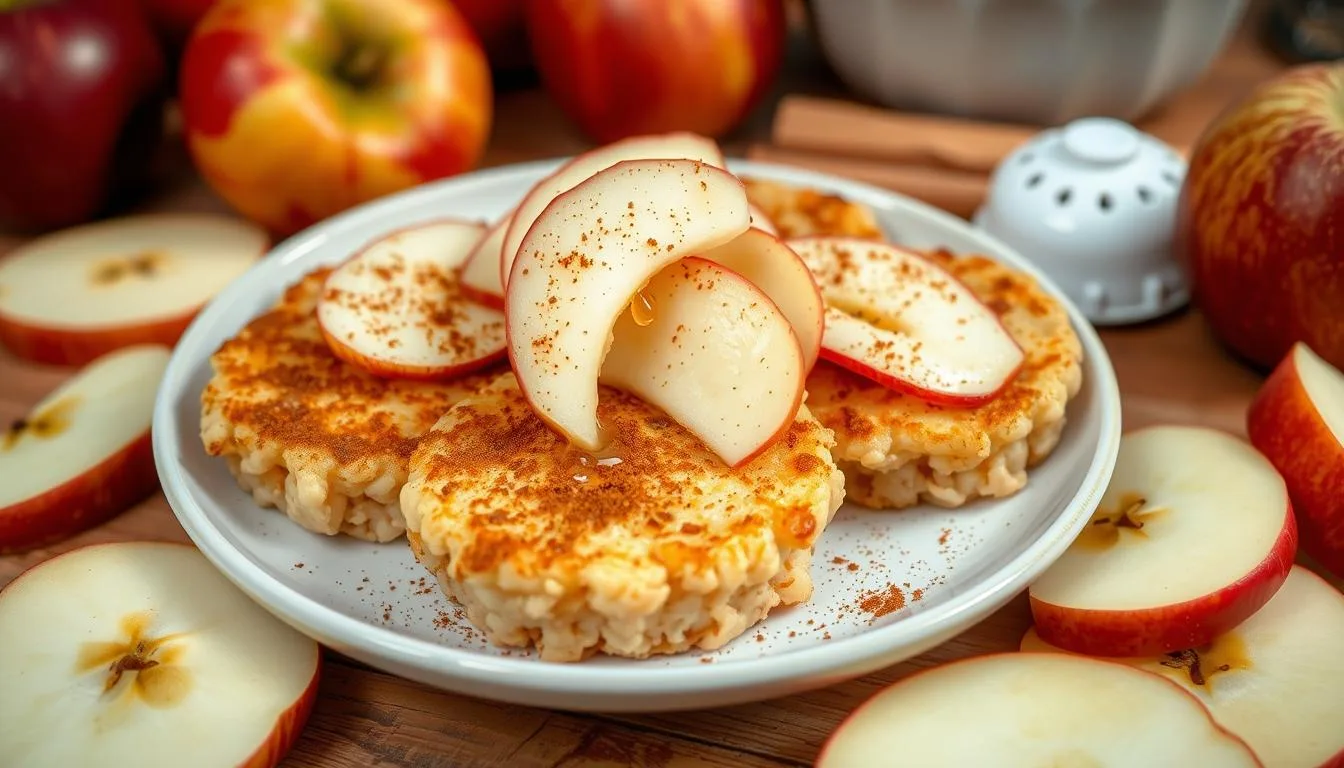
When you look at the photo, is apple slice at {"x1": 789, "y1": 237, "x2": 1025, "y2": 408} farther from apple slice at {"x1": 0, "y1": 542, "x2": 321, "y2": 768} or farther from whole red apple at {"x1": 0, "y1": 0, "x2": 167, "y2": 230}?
whole red apple at {"x1": 0, "y1": 0, "x2": 167, "y2": 230}

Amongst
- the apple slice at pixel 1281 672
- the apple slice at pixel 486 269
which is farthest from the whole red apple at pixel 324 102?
the apple slice at pixel 1281 672


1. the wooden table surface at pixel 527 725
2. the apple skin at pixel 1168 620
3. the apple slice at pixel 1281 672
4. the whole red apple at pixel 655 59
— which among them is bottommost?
the wooden table surface at pixel 527 725

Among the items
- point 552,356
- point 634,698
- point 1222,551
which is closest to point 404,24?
point 552,356

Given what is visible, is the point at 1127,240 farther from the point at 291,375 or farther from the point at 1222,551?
the point at 291,375

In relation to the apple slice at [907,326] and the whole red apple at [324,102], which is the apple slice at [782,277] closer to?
the apple slice at [907,326]

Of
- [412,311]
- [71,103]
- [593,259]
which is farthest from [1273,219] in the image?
[71,103]
